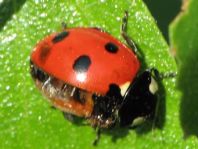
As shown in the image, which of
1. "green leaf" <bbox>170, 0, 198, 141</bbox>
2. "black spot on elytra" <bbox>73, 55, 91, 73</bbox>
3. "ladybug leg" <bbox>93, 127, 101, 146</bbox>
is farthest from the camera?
"ladybug leg" <bbox>93, 127, 101, 146</bbox>

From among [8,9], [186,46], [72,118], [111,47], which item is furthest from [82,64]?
[186,46]

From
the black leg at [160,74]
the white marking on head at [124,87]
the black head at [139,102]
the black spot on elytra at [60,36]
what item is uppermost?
the black spot on elytra at [60,36]

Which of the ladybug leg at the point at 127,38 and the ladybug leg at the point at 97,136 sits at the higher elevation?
the ladybug leg at the point at 127,38

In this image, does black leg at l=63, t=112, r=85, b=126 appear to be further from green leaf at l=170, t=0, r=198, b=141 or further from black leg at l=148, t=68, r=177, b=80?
green leaf at l=170, t=0, r=198, b=141

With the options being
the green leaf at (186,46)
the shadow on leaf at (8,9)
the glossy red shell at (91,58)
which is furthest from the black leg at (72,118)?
the green leaf at (186,46)

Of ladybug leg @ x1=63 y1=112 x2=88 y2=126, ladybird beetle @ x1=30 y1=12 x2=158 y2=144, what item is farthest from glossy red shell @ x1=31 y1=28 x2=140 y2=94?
ladybug leg @ x1=63 y1=112 x2=88 y2=126

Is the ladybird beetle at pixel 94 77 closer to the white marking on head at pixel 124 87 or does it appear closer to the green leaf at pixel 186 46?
the white marking on head at pixel 124 87

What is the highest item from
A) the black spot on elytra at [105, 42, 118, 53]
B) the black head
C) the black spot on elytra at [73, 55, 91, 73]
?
the black spot on elytra at [73, 55, 91, 73]
